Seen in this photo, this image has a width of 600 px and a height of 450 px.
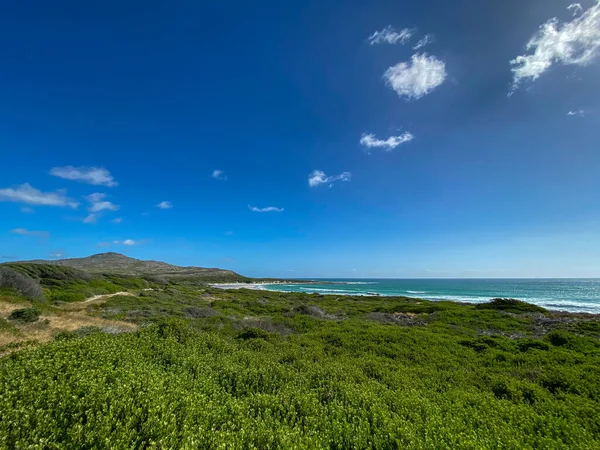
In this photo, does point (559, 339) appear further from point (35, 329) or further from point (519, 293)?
point (519, 293)

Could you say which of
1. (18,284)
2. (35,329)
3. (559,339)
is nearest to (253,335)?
(35,329)

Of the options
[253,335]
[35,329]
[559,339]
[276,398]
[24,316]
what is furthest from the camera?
[559,339]

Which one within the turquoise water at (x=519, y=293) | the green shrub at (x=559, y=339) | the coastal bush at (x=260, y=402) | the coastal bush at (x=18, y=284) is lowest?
the turquoise water at (x=519, y=293)

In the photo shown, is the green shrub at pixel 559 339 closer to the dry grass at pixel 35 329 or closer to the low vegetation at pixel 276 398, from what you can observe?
the low vegetation at pixel 276 398

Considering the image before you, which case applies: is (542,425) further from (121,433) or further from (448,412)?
(121,433)

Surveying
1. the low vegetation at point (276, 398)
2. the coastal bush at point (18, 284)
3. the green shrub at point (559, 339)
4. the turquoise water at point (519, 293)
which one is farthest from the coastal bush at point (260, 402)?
the turquoise water at point (519, 293)

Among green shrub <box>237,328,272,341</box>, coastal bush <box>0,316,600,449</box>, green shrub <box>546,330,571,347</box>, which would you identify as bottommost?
green shrub <box>546,330,571,347</box>

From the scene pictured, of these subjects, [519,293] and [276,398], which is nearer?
[276,398]

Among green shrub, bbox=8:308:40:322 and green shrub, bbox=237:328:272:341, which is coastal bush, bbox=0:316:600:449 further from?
green shrub, bbox=8:308:40:322

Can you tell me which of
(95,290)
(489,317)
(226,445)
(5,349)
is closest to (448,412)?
(226,445)

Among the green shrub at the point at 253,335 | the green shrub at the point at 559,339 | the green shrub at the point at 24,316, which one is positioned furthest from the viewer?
the green shrub at the point at 559,339

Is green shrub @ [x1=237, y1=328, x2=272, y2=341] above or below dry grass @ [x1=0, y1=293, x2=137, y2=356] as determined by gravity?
below

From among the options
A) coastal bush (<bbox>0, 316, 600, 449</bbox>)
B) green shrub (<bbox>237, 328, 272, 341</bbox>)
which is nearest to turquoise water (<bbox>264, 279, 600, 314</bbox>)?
coastal bush (<bbox>0, 316, 600, 449</bbox>)

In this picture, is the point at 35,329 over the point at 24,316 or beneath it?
beneath
